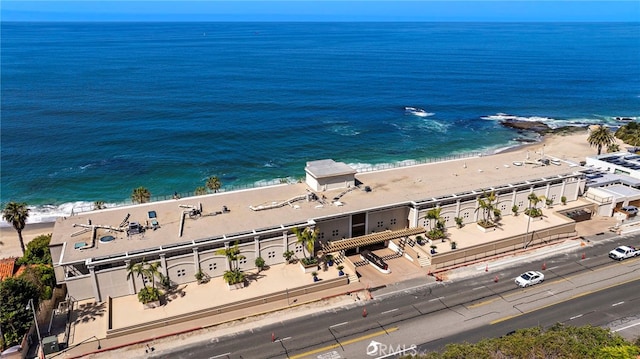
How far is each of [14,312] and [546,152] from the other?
372ft

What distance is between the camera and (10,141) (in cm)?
11938

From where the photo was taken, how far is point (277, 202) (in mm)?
63531

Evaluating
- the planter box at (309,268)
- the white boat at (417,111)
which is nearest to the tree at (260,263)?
the planter box at (309,268)

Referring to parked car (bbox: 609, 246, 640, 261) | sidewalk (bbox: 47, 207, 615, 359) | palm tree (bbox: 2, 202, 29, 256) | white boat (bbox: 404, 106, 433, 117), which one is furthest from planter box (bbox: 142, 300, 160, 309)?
white boat (bbox: 404, 106, 433, 117)

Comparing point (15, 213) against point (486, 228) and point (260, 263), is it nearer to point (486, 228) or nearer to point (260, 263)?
point (260, 263)

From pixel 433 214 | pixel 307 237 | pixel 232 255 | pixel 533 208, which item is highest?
pixel 307 237

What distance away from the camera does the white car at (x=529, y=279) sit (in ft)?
178

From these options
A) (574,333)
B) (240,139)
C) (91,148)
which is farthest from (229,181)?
(574,333)

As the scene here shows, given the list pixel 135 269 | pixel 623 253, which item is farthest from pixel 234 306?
pixel 623 253

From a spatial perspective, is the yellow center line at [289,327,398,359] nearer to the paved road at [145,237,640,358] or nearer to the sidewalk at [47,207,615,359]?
the paved road at [145,237,640,358]

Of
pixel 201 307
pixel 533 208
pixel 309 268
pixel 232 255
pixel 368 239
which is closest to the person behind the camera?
pixel 201 307

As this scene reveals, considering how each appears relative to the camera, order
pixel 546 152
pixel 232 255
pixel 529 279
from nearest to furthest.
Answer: pixel 232 255
pixel 529 279
pixel 546 152

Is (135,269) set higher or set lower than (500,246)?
higher

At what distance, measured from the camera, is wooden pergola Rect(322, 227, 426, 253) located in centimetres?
5944
